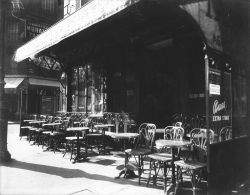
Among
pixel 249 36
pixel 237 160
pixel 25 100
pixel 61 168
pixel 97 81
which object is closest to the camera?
pixel 237 160

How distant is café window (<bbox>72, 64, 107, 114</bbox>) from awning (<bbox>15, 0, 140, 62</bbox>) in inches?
116

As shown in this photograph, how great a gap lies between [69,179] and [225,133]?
12.3ft

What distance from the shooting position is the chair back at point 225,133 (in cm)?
415

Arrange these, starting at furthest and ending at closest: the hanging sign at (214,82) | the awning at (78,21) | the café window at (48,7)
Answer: the café window at (48,7) → the awning at (78,21) → the hanging sign at (214,82)

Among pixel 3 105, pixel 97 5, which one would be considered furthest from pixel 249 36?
pixel 3 105

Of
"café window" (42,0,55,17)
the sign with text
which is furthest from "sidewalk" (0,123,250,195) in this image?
"café window" (42,0,55,17)

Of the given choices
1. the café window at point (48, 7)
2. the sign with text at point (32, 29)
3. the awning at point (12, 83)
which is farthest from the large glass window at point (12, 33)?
the sign with text at point (32, 29)

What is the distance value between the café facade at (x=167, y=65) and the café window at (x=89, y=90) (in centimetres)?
6

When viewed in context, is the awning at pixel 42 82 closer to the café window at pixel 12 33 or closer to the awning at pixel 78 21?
the café window at pixel 12 33

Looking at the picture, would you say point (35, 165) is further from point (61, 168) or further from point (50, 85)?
point (50, 85)

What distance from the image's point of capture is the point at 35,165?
6031mm

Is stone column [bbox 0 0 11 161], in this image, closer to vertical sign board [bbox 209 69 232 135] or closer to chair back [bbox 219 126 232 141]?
vertical sign board [bbox 209 69 232 135]

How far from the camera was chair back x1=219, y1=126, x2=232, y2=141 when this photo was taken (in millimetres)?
4152

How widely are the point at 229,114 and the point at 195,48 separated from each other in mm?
4115
